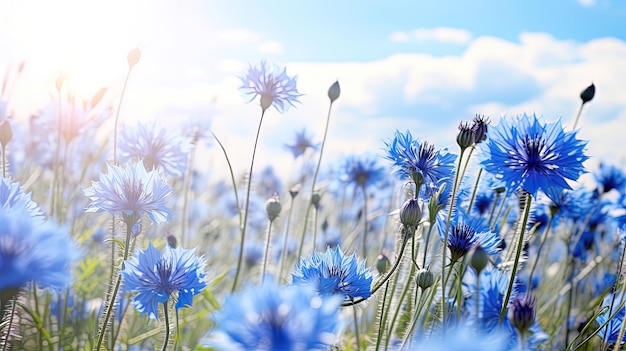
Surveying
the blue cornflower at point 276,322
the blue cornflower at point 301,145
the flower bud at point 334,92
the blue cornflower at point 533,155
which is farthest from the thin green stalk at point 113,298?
the blue cornflower at point 301,145

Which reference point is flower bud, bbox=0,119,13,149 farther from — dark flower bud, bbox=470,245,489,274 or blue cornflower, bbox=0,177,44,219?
dark flower bud, bbox=470,245,489,274

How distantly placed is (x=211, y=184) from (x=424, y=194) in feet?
10.5

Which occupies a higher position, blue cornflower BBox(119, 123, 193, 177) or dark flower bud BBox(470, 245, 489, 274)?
blue cornflower BBox(119, 123, 193, 177)

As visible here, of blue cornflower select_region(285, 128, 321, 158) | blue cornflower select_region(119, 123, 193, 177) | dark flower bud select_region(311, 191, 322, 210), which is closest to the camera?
blue cornflower select_region(119, 123, 193, 177)

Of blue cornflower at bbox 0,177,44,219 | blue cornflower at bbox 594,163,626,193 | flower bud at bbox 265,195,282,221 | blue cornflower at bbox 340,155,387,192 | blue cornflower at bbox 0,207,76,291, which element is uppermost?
blue cornflower at bbox 594,163,626,193

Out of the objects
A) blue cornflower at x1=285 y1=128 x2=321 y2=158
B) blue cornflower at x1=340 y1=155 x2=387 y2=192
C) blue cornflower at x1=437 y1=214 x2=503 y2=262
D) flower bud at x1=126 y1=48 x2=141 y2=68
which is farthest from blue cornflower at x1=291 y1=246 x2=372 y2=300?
blue cornflower at x1=285 y1=128 x2=321 y2=158

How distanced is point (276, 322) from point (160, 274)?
0.40 m

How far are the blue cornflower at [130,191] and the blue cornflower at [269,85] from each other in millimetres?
468

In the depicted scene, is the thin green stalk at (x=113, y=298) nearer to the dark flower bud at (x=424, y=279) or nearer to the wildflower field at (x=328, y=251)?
the wildflower field at (x=328, y=251)

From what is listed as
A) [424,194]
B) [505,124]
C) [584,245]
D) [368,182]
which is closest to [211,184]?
[368,182]

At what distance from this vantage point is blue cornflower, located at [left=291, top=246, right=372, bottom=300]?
0.99 metres

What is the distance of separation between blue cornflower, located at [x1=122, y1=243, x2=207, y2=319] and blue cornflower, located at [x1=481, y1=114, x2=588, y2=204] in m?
0.53

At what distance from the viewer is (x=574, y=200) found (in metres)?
1.92

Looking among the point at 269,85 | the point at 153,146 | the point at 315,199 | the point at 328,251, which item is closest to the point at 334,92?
the point at 269,85
